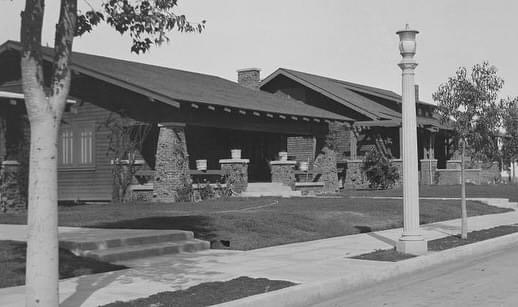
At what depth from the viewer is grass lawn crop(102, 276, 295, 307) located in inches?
307

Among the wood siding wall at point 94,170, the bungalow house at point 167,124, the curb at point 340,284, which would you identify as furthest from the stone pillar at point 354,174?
the curb at point 340,284

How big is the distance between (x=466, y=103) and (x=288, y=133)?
16.6 meters

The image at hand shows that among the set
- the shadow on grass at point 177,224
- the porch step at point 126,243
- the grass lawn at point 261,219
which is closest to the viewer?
the porch step at point 126,243

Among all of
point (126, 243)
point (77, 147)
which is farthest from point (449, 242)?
point (77, 147)

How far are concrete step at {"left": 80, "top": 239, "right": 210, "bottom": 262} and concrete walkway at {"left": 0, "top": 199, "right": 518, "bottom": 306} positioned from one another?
21cm

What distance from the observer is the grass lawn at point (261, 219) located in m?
A: 14.7

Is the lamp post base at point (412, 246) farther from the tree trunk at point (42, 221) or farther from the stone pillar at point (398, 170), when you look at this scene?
the stone pillar at point (398, 170)

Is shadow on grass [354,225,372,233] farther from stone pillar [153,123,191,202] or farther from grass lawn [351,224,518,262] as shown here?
stone pillar [153,123,191,202]

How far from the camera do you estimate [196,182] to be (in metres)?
26.1

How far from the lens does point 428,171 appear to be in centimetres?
3894

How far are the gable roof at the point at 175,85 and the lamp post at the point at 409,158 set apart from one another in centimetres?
1160

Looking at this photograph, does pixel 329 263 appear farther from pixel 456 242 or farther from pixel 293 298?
pixel 456 242

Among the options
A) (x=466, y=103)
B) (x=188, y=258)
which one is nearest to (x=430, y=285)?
(x=188, y=258)

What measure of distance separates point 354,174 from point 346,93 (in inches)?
269
